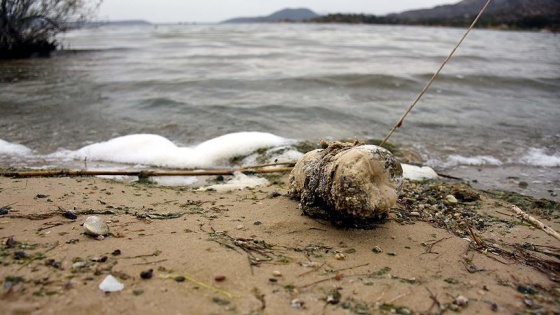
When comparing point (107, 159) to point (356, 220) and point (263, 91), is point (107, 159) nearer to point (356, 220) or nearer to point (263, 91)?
point (356, 220)

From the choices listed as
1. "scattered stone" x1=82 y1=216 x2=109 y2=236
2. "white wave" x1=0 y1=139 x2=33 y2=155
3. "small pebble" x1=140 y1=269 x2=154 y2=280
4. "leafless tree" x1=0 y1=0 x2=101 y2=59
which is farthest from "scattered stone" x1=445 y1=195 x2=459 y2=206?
"leafless tree" x1=0 y1=0 x2=101 y2=59

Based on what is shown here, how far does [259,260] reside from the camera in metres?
2.05

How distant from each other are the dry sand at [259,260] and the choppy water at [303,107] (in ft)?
7.50

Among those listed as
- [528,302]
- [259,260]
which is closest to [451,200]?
[528,302]

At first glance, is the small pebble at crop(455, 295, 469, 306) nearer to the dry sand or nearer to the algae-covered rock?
the dry sand

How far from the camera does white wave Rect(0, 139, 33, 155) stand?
16.6 feet

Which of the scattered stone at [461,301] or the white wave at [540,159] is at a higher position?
the scattered stone at [461,301]

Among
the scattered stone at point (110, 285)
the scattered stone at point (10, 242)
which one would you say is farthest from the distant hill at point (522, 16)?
the scattered stone at point (10, 242)

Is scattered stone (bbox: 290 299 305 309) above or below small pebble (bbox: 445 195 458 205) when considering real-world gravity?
above

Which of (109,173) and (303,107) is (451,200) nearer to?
(109,173)

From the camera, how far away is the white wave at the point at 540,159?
205 inches

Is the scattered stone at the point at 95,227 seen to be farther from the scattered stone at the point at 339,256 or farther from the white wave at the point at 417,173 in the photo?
the white wave at the point at 417,173

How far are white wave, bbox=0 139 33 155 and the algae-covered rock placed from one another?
4430 mm

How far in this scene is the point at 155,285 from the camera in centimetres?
171
